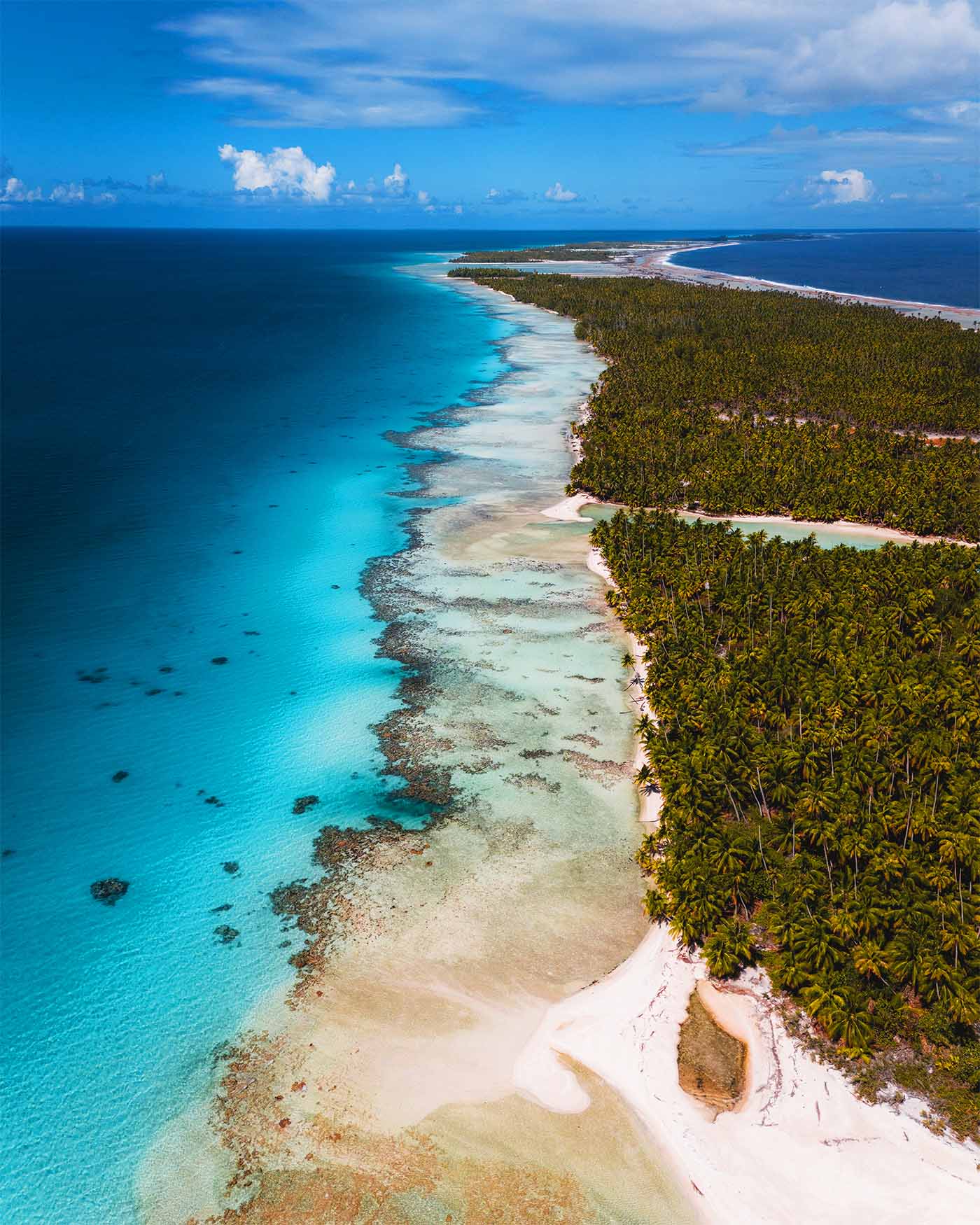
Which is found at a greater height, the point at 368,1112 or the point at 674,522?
the point at 674,522

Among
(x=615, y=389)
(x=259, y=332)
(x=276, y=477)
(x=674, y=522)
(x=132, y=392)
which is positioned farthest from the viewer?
(x=259, y=332)

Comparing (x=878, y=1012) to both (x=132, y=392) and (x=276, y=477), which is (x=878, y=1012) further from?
(x=132, y=392)

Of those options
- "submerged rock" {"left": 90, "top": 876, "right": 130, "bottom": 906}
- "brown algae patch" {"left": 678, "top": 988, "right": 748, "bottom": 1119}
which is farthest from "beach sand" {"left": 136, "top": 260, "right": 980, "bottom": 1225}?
"submerged rock" {"left": 90, "top": 876, "right": 130, "bottom": 906}

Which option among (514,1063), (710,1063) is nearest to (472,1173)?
(514,1063)

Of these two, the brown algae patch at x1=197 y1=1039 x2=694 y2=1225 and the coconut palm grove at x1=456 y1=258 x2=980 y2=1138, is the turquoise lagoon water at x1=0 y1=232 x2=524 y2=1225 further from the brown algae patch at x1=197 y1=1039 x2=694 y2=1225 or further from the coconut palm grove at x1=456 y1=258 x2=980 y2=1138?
the coconut palm grove at x1=456 y1=258 x2=980 y2=1138

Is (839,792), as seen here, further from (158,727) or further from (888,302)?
(888,302)

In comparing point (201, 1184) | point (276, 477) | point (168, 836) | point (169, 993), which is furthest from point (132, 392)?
point (201, 1184)
